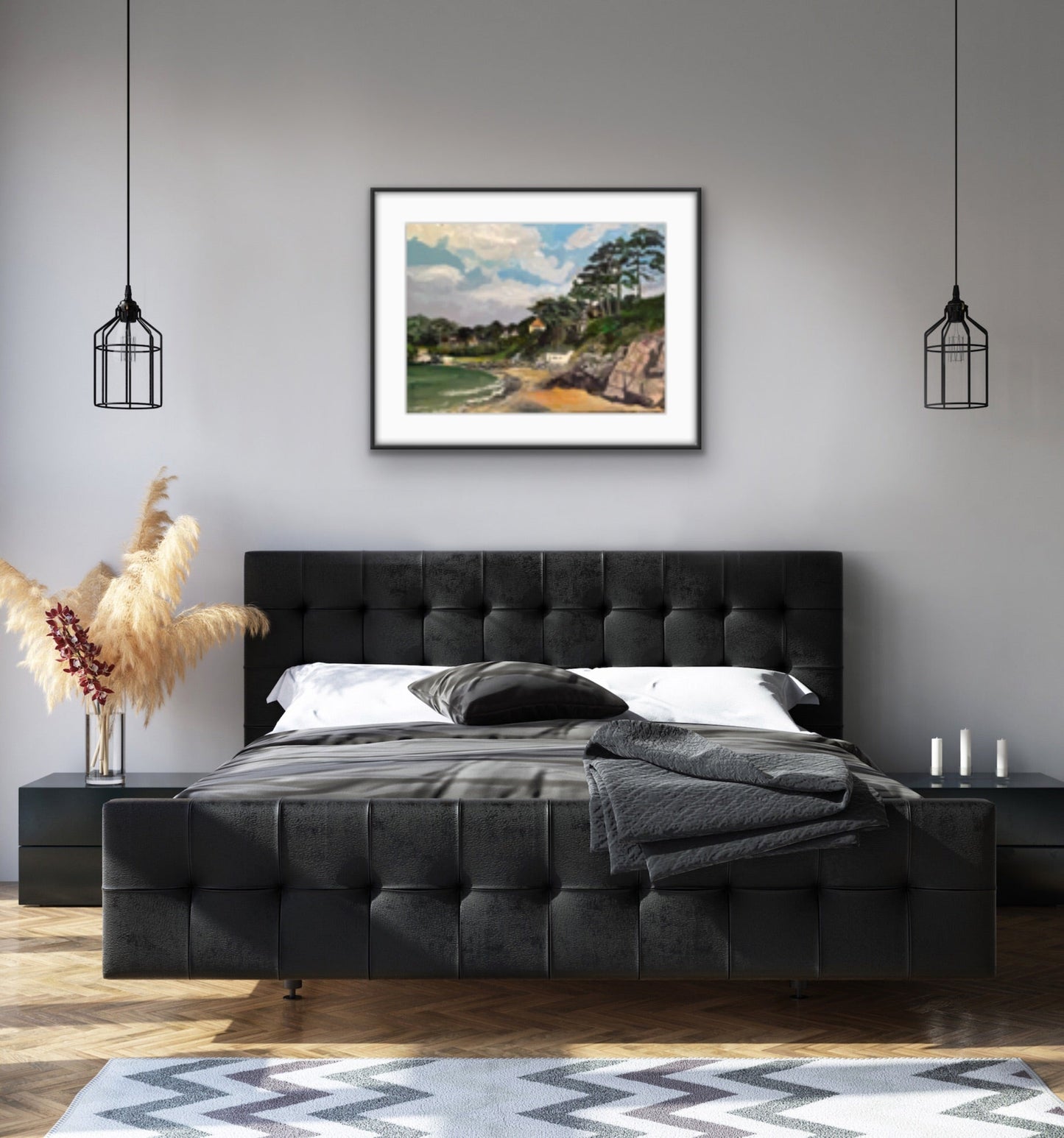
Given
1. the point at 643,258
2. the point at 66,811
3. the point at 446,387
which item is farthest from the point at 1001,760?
the point at 66,811

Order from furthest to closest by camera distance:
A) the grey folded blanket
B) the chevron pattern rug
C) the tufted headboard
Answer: the tufted headboard
the grey folded blanket
the chevron pattern rug

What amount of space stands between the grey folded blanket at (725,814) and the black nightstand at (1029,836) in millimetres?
1281

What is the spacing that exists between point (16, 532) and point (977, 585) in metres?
3.16

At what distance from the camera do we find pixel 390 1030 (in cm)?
277

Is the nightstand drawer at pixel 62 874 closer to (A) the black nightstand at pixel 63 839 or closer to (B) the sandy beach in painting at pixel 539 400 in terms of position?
(A) the black nightstand at pixel 63 839

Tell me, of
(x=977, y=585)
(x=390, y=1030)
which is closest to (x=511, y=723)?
(x=390, y=1030)

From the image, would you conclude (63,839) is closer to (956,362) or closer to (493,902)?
(493,902)

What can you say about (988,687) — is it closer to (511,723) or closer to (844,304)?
(844,304)

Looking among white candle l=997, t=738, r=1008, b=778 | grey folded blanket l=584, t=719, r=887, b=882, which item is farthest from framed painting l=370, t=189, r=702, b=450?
grey folded blanket l=584, t=719, r=887, b=882

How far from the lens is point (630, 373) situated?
14.2 feet

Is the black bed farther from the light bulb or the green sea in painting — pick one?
the light bulb

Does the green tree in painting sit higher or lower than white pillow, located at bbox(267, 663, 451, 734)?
higher

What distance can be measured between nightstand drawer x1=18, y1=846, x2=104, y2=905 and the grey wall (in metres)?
0.49

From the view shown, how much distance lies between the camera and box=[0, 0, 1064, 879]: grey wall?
4.29 metres
